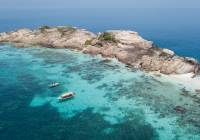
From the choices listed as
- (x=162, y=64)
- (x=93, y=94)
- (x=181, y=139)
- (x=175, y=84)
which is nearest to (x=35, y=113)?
(x=93, y=94)

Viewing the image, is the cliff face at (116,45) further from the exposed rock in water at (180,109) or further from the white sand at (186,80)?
the exposed rock in water at (180,109)

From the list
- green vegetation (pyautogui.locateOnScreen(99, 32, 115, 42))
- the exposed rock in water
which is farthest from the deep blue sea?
green vegetation (pyautogui.locateOnScreen(99, 32, 115, 42))

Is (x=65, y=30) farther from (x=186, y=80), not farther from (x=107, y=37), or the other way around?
(x=186, y=80)

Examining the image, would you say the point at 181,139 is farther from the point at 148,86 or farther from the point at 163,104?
the point at 148,86

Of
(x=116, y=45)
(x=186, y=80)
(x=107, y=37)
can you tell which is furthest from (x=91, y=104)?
(x=107, y=37)

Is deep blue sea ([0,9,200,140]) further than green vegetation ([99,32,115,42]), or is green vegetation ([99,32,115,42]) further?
green vegetation ([99,32,115,42])

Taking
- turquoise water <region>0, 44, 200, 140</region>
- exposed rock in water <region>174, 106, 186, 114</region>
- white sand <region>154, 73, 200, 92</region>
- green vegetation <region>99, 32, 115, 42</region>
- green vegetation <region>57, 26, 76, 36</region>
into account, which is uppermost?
green vegetation <region>99, 32, 115, 42</region>

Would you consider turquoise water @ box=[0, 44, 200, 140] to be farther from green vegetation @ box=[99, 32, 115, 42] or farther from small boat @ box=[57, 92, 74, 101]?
green vegetation @ box=[99, 32, 115, 42]

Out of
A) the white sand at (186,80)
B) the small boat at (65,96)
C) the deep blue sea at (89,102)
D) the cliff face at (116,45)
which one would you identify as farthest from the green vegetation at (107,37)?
the small boat at (65,96)
